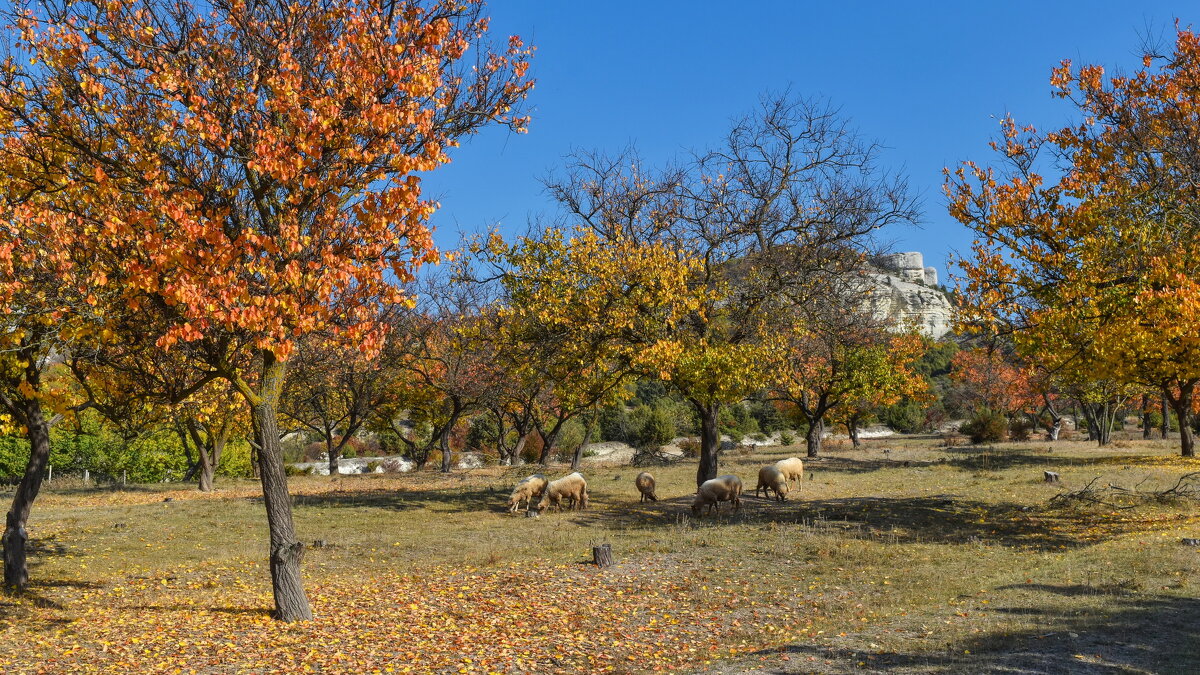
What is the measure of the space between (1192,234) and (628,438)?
175 feet

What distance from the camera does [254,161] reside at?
32.1 feet

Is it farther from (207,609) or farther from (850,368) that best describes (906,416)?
(207,609)

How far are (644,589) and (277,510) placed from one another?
6.18 m

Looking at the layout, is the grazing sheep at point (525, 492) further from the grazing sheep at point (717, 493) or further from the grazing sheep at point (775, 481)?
the grazing sheep at point (775, 481)

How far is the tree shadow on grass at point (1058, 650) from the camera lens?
8680 mm

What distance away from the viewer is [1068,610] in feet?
36.0

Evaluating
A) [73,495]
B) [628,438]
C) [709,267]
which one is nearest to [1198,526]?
[709,267]

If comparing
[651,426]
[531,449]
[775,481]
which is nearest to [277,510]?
[775,481]

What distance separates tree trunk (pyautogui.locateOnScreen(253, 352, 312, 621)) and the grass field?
0.37m

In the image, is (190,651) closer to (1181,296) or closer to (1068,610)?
(1068,610)

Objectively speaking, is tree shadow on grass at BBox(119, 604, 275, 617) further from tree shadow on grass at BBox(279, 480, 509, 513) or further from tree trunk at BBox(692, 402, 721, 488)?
tree trunk at BBox(692, 402, 721, 488)

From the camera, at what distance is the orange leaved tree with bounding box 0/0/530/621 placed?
983 centimetres

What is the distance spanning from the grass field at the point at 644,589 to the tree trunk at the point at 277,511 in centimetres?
37

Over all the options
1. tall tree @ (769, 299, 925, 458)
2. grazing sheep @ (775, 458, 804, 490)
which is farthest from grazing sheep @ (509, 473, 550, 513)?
tall tree @ (769, 299, 925, 458)
